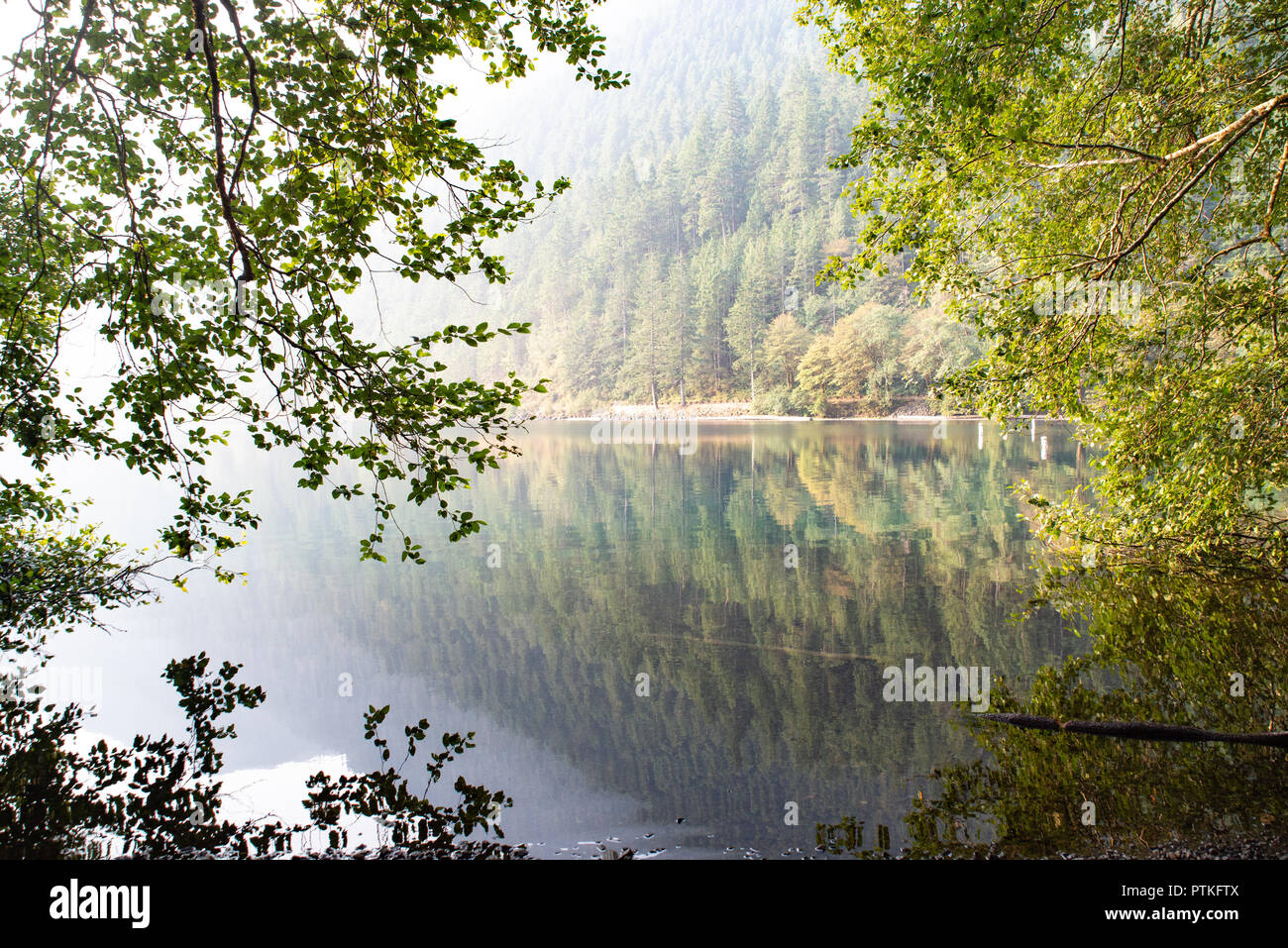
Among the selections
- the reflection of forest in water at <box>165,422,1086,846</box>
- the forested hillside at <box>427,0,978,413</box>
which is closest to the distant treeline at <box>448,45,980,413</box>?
the forested hillside at <box>427,0,978,413</box>

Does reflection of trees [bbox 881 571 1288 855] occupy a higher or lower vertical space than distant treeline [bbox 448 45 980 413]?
lower

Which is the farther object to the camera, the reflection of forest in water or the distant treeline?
the distant treeline

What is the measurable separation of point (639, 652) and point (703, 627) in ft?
4.39

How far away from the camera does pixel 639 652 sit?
10172 millimetres

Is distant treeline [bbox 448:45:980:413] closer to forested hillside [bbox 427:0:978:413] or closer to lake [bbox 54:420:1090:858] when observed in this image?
forested hillside [bbox 427:0:978:413]

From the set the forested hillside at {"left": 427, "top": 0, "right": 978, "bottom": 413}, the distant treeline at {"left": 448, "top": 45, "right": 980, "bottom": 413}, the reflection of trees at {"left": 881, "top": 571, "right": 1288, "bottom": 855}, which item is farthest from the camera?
the forested hillside at {"left": 427, "top": 0, "right": 978, "bottom": 413}

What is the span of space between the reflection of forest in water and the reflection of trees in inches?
17.8

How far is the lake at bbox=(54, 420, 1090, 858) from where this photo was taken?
621 cm

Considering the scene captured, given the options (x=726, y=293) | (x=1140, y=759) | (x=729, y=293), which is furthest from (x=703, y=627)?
(x=729, y=293)

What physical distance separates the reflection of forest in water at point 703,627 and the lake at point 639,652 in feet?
0.15

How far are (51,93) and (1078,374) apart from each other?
10574mm

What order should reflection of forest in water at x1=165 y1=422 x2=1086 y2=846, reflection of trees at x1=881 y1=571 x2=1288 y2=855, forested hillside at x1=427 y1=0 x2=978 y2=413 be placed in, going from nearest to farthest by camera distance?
reflection of trees at x1=881 y1=571 x2=1288 y2=855
reflection of forest in water at x1=165 y1=422 x2=1086 y2=846
forested hillside at x1=427 y1=0 x2=978 y2=413

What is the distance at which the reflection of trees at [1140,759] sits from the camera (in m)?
4.82
